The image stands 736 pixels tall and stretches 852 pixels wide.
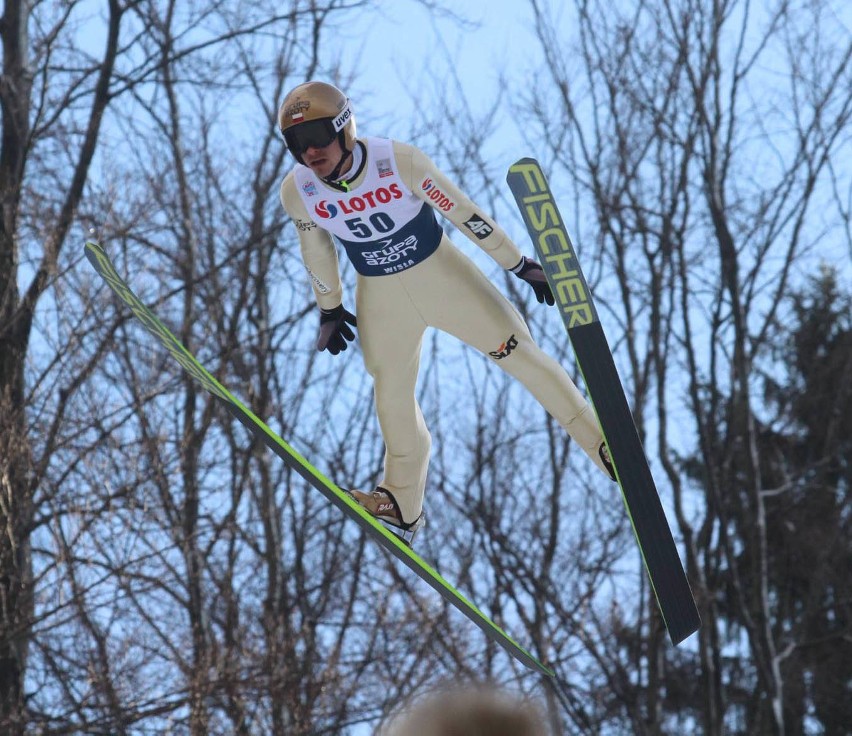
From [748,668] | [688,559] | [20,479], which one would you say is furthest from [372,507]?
[748,668]

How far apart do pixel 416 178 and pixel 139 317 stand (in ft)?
4.99

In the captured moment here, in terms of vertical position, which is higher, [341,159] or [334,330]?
[341,159]

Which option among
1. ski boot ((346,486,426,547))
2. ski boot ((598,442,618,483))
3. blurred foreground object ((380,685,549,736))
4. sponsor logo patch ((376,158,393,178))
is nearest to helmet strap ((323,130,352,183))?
sponsor logo patch ((376,158,393,178))

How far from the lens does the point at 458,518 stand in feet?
48.4

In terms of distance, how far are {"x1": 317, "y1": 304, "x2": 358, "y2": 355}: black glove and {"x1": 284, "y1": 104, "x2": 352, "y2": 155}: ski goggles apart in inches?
27.3

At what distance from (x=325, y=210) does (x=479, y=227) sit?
542 millimetres

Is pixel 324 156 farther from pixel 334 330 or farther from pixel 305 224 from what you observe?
pixel 334 330

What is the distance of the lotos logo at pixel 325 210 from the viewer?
4.70 metres

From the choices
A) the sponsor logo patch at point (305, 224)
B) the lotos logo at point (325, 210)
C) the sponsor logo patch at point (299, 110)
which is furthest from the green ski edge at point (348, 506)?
the sponsor logo patch at point (299, 110)

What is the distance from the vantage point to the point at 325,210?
4.71 meters

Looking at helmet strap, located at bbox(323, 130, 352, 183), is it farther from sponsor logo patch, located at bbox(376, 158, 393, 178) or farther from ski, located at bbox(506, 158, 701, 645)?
ski, located at bbox(506, 158, 701, 645)

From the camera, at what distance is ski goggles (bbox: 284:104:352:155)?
4512 mm

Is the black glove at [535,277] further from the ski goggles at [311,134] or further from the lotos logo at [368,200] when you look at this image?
the ski goggles at [311,134]

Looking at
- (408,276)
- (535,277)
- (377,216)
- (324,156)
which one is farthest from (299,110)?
(535,277)
